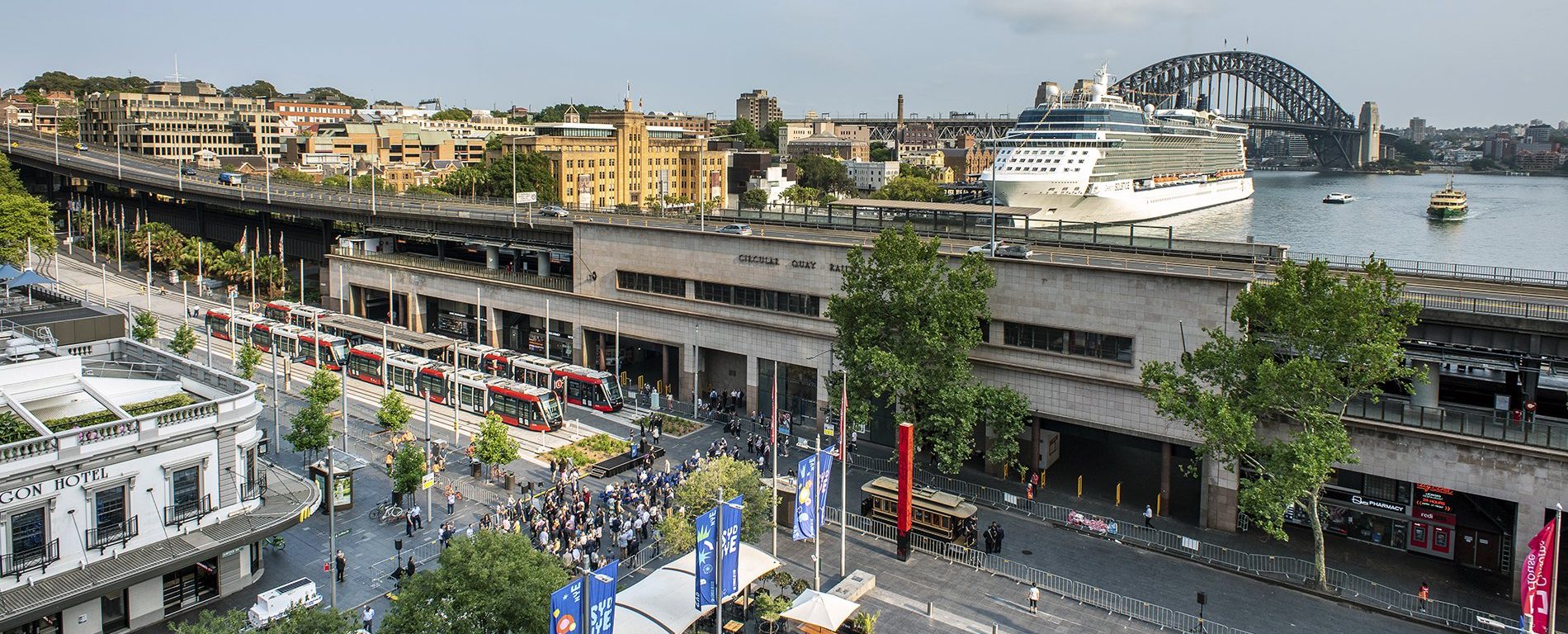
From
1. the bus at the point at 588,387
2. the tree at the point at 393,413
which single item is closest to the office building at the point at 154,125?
the bus at the point at 588,387

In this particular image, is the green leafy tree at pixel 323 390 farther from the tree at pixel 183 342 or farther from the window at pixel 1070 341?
the window at pixel 1070 341

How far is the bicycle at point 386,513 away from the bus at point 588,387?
15.9m

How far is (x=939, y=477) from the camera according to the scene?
43250mm

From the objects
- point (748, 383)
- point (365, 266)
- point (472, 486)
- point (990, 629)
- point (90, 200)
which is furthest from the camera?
point (90, 200)

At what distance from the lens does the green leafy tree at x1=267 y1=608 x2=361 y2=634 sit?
21141 millimetres

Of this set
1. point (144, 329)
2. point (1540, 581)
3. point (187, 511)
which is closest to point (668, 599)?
point (187, 511)

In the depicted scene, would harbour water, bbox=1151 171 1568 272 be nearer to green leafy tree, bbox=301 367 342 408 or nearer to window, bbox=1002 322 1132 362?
window, bbox=1002 322 1132 362

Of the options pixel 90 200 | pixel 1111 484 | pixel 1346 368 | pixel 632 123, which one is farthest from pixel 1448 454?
pixel 632 123

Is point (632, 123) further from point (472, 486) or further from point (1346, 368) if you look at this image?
point (1346, 368)

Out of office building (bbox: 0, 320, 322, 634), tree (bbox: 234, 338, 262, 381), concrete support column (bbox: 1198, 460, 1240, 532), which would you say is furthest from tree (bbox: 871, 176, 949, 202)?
office building (bbox: 0, 320, 322, 634)

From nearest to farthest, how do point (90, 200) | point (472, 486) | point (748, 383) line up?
point (472, 486)
point (748, 383)
point (90, 200)

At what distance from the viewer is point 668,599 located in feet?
92.3

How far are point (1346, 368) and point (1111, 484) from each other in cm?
1272

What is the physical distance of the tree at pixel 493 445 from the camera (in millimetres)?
39594
